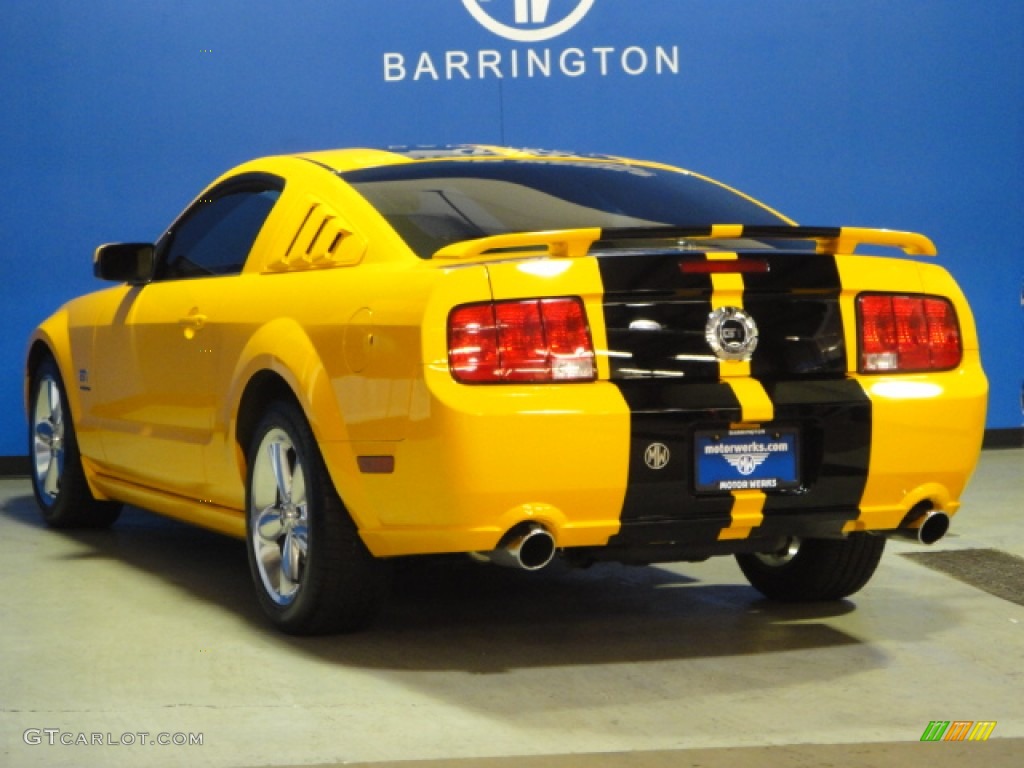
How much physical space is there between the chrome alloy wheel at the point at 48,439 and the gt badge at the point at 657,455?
131 inches

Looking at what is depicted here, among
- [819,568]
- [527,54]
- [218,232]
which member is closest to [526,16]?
[527,54]

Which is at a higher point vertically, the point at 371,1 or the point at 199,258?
the point at 371,1

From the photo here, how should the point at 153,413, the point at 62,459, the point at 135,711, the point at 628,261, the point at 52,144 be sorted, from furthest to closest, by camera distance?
the point at 52,144
the point at 62,459
the point at 153,413
the point at 628,261
the point at 135,711

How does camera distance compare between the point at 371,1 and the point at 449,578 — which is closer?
the point at 449,578

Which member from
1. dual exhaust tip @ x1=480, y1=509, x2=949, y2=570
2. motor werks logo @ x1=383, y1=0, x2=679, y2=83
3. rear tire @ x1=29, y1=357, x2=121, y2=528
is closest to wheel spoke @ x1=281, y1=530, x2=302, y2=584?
dual exhaust tip @ x1=480, y1=509, x2=949, y2=570

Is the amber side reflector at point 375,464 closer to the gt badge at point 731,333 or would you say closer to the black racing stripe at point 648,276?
the black racing stripe at point 648,276

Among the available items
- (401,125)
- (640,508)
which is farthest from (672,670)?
(401,125)

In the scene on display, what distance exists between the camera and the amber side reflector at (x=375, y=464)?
4.55 metres

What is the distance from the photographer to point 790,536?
4.70m

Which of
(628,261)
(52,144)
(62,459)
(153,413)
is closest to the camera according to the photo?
(628,261)

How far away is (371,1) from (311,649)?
523 cm

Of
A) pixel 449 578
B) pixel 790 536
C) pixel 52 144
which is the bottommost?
pixel 449 578

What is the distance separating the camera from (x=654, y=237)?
4.52 metres

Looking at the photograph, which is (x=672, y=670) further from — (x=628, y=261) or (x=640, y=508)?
(x=628, y=261)
